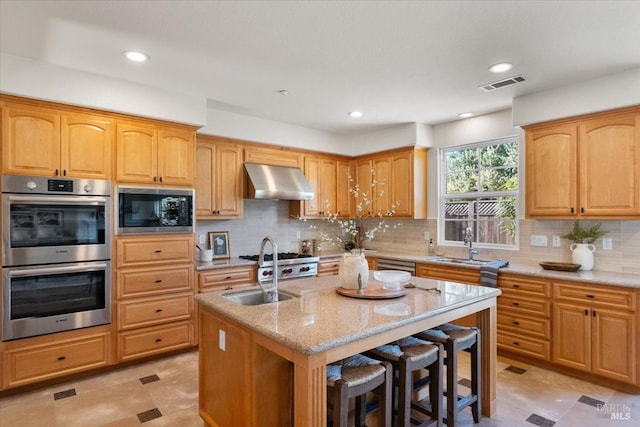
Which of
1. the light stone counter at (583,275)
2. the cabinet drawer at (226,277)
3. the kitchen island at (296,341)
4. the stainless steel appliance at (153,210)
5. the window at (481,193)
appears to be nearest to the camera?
the kitchen island at (296,341)

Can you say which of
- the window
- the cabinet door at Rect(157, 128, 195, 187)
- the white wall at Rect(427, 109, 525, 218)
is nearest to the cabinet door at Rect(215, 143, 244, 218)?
the cabinet door at Rect(157, 128, 195, 187)

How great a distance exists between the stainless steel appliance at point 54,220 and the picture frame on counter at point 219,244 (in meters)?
1.38

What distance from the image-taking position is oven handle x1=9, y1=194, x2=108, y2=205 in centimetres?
284

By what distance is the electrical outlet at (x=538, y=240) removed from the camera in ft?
12.7

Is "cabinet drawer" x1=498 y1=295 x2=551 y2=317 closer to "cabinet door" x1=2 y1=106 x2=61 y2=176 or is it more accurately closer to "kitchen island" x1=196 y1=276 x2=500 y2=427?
"kitchen island" x1=196 y1=276 x2=500 y2=427

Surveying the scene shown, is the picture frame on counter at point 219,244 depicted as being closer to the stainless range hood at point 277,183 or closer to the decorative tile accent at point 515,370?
the stainless range hood at point 277,183

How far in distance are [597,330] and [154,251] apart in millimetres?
3996

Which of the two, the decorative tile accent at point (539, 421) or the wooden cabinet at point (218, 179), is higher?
the wooden cabinet at point (218, 179)

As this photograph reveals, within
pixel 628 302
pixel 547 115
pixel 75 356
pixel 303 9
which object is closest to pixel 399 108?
pixel 547 115

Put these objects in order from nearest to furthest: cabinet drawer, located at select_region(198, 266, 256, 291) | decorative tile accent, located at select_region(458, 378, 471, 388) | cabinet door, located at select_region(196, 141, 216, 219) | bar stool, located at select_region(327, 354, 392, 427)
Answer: bar stool, located at select_region(327, 354, 392, 427) → decorative tile accent, located at select_region(458, 378, 471, 388) → cabinet drawer, located at select_region(198, 266, 256, 291) → cabinet door, located at select_region(196, 141, 216, 219)

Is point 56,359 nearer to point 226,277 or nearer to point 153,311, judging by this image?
point 153,311

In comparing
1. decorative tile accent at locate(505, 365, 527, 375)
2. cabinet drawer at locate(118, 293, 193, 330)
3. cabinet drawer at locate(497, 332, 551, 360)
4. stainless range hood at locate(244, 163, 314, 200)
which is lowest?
decorative tile accent at locate(505, 365, 527, 375)

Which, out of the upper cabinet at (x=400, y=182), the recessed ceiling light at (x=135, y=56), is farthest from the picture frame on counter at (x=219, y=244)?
the recessed ceiling light at (x=135, y=56)

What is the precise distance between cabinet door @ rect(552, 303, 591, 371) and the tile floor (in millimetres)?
169
